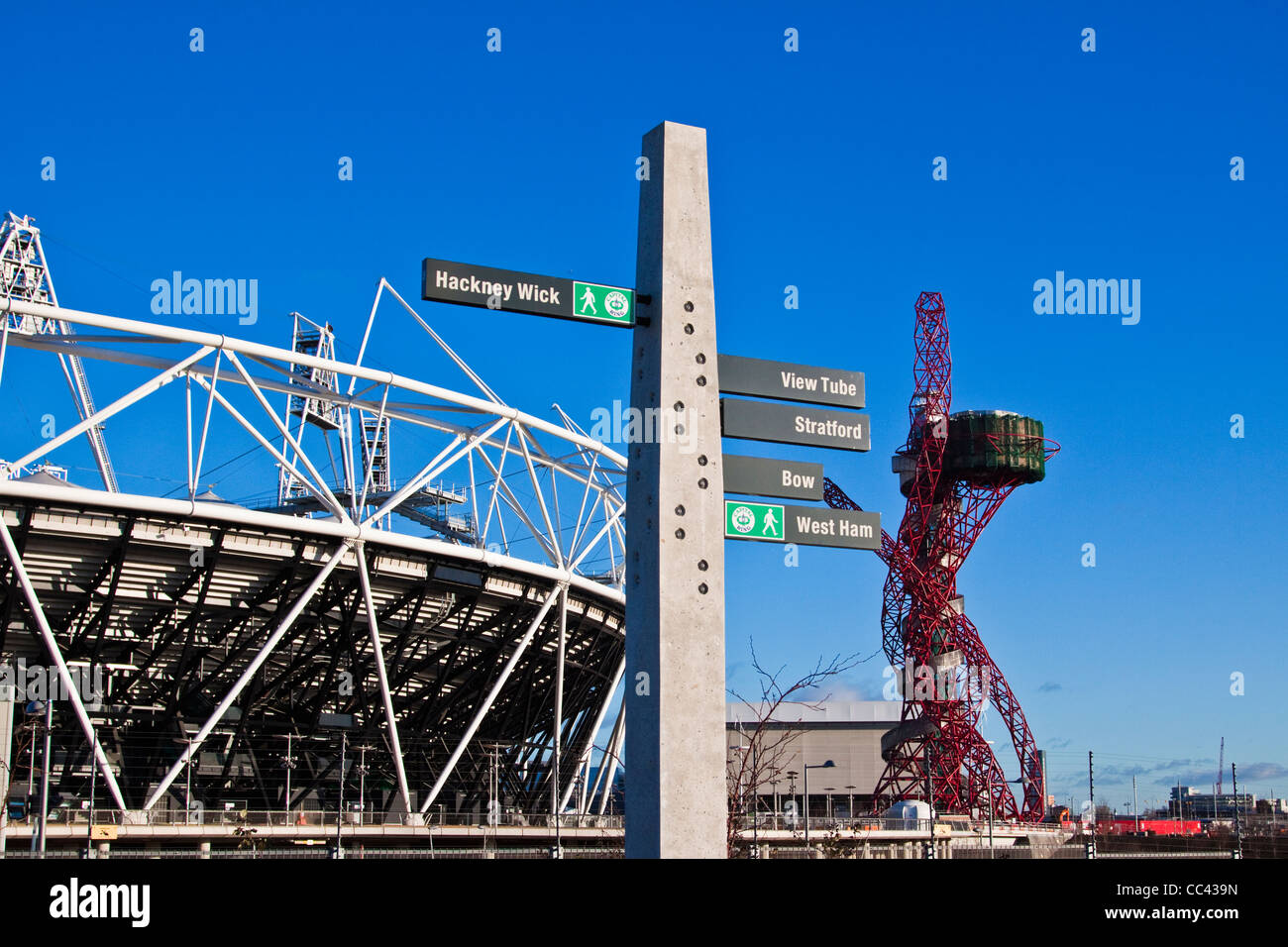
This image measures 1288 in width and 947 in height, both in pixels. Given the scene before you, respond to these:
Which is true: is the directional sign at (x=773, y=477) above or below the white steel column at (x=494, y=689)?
above

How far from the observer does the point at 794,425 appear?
12.7 m

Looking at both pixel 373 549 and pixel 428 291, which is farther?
pixel 373 549

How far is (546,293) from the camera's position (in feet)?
38.4

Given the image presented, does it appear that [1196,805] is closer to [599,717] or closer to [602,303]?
[599,717]

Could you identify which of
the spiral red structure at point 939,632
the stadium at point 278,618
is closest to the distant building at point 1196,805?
the spiral red structure at point 939,632

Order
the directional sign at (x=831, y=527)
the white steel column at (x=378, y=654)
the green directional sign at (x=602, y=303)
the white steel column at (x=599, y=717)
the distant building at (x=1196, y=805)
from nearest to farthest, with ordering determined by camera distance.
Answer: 1. the green directional sign at (x=602, y=303)
2. the directional sign at (x=831, y=527)
3. the white steel column at (x=378, y=654)
4. the white steel column at (x=599, y=717)
5. the distant building at (x=1196, y=805)

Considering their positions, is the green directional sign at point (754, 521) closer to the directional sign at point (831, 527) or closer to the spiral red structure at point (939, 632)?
the directional sign at point (831, 527)

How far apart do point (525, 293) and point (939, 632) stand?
7881cm

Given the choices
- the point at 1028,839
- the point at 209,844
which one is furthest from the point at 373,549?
the point at 1028,839

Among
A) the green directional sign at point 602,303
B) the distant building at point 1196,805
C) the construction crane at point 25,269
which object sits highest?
the construction crane at point 25,269

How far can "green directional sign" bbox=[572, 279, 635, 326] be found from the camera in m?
11.8

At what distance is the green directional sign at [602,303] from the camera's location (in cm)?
1177
